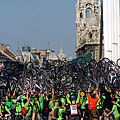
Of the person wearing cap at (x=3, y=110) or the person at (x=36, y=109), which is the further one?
the person wearing cap at (x=3, y=110)

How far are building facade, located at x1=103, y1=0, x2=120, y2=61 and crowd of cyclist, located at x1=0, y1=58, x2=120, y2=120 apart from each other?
11.3 meters

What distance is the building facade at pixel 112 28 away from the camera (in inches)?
1188

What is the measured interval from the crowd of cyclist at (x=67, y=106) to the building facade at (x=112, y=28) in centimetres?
1129

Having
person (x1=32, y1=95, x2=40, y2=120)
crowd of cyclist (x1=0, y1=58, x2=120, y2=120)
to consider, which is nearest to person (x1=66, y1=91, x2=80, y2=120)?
crowd of cyclist (x1=0, y1=58, x2=120, y2=120)

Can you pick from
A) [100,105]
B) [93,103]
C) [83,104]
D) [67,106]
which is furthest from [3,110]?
[100,105]

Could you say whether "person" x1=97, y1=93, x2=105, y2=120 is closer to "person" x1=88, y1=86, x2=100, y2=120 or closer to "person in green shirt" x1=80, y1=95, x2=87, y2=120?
"person" x1=88, y1=86, x2=100, y2=120

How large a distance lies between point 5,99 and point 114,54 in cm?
1196

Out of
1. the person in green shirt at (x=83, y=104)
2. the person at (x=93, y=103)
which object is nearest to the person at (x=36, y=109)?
the person in green shirt at (x=83, y=104)

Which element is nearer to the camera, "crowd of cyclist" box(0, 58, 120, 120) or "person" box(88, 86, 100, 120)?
"crowd of cyclist" box(0, 58, 120, 120)

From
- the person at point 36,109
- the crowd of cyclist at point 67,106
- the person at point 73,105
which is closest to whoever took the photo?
the crowd of cyclist at point 67,106

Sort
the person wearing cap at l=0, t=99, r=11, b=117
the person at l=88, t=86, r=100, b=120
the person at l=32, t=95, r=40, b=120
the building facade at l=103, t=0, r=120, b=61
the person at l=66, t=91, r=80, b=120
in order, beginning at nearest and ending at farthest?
the person at l=88, t=86, r=100, b=120, the person at l=66, t=91, r=80, b=120, the person at l=32, t=95, r=40, b=120, the person wearing cap at l=0, t=99, r=11, b=117, the building facade at l=103, t=0, r=120, b=61

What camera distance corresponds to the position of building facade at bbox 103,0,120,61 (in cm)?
3018

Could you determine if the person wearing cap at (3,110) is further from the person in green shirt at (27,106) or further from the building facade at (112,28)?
the building facade at (112,28)

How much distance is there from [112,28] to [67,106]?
13894 mm
